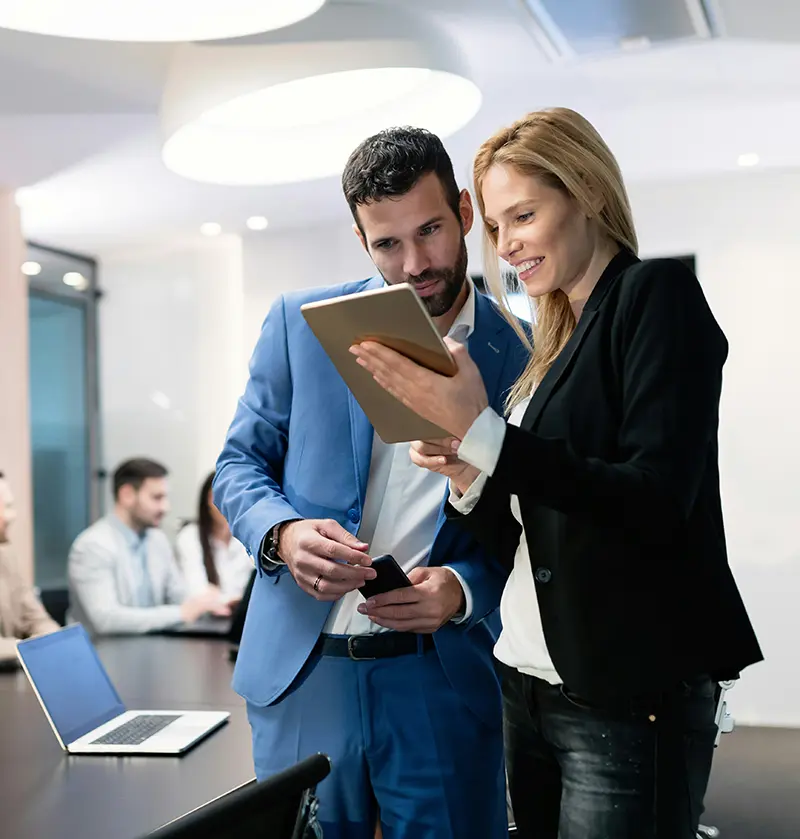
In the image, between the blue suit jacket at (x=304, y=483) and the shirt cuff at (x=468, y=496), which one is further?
the blue suit jacket at (x=304, y=483)

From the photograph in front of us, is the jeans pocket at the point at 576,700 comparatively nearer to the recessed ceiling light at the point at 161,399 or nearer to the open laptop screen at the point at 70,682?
the open laptop screen at the point at 70,682

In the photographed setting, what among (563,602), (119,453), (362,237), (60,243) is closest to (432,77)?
(362,237)

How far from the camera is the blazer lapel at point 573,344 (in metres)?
1.31

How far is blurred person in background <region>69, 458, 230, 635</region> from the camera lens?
4.86 meters

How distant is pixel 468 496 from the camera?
1.40m

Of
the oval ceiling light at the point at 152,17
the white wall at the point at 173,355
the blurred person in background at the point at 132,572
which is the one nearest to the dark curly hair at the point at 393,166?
the oval ceiling light at the point at 152,17

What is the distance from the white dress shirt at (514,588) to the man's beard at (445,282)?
0.27 meters

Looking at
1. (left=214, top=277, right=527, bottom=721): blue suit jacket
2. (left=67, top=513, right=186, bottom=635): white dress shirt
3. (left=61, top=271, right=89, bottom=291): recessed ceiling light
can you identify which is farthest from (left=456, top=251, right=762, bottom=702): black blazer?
(left=61, top=271, right=89, bottom=291): recessed ceiling light

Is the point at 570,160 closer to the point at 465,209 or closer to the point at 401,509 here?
the point at 465,209

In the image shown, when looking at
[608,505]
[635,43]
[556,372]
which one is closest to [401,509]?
[556,372]

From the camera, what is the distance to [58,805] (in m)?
1.94

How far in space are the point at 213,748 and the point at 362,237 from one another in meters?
1.17

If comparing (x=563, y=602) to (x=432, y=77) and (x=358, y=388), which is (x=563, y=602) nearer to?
(x=358, y=388)

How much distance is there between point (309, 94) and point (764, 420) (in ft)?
10.4
